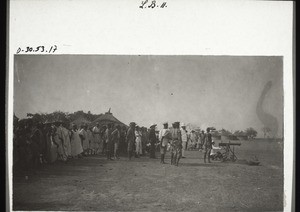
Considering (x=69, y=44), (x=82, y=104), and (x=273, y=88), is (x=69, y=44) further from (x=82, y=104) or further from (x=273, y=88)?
(x=273, y=88)

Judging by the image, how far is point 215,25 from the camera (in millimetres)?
3572

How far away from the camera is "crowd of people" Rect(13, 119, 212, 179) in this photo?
142 inches

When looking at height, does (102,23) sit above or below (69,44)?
above

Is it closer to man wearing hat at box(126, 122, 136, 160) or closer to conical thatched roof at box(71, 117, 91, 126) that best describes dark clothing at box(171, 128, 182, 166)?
man wearing hat at box(126, 122, 136, 160)

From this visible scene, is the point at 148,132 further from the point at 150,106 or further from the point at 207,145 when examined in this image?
the point at 207,145

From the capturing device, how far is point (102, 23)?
3547mm

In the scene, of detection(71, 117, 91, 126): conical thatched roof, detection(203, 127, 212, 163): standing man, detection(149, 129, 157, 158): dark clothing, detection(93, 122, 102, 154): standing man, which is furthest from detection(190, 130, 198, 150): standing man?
detection(71, 117, 91, 126): conical thatched roof

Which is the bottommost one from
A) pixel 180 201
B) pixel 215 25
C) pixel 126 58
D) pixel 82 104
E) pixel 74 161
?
pixel 180 201

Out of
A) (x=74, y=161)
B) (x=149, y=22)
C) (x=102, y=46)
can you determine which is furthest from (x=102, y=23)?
(x=74, y=161)

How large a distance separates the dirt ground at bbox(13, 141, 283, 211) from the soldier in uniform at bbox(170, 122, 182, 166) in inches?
3.1

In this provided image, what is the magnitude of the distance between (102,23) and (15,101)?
125 centimetres

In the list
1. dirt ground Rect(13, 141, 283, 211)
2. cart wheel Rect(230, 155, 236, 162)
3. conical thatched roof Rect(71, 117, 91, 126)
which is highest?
conical thatched roof Rect(71, 117, 91, 126)

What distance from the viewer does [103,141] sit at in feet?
12.3

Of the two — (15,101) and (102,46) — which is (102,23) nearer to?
(102,46)
